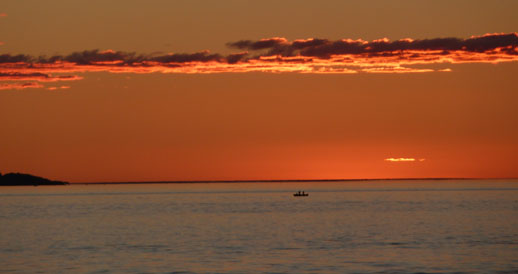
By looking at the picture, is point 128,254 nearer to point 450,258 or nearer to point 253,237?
point 253,237

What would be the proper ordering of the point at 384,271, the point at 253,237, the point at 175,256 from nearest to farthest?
the point at 384,271
the point at 175,256
the point at 253,237

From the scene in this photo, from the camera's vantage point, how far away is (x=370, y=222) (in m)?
120

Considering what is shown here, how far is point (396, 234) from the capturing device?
9631 cm

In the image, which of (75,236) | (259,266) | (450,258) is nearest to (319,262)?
(259,266)

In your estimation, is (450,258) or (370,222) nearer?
(450,258)

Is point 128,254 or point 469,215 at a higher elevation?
point 469,215

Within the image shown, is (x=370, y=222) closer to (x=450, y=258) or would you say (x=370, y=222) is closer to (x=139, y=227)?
(x=139, y=227)

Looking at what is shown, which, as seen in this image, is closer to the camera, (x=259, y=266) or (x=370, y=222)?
(x=259, y=266)

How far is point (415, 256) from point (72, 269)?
90.1 ft

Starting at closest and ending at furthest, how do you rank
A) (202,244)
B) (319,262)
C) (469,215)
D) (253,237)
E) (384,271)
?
(384,271) < (319,262) < (202,244) < (253,237) < (469,215)

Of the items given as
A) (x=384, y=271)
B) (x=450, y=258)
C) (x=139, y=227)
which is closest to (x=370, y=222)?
(x=139, y=227)

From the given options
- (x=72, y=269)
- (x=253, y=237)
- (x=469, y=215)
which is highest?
(x=469, y=215)

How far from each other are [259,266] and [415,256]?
1408 centimetres

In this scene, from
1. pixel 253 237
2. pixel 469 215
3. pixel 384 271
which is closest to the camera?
pixel 384 271
